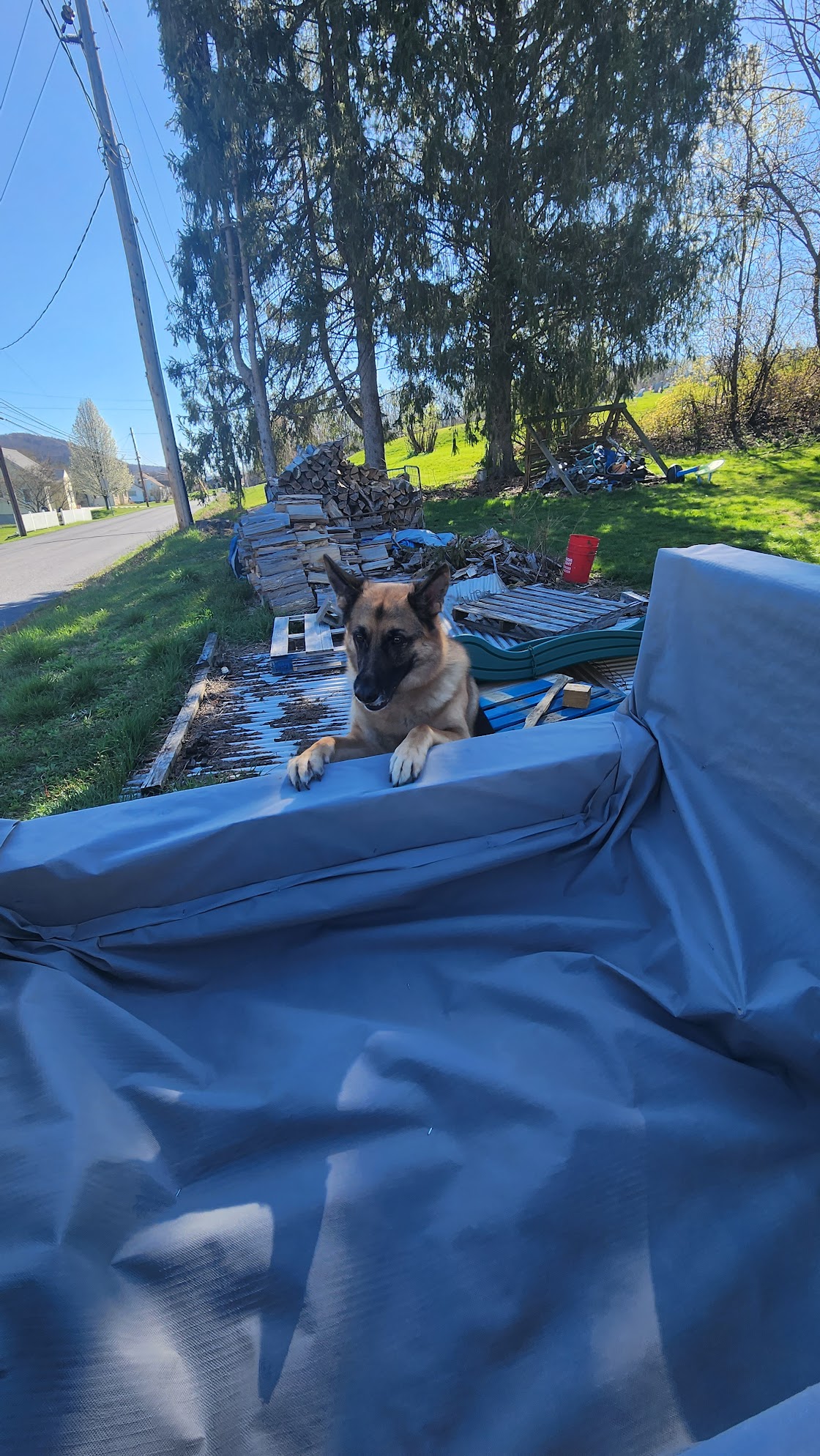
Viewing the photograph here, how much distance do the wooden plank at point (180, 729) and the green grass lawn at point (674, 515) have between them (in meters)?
4.57

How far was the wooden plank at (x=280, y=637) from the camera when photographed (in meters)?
5.86

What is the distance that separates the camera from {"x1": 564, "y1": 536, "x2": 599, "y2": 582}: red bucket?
23.2 feet

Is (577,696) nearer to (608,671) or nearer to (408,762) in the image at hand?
(608,671)

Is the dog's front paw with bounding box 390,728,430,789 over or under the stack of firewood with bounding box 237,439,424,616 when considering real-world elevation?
under

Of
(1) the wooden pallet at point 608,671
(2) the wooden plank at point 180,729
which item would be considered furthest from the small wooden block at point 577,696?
(2) the wooden plank at point 180,729

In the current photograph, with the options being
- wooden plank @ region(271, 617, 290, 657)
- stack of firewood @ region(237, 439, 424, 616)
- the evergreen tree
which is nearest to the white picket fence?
the evergreen tree

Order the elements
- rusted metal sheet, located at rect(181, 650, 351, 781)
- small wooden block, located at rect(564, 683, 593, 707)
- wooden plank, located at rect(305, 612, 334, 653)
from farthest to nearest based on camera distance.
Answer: wooden plank, located at rect(305, 612, 334, 653)
rusted metal sheet, located at rect(181, 650, 351, 781)
small wooden block, located at rect(564, 683, 593, 707)

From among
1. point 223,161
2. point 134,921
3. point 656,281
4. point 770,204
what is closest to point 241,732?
point 134,921

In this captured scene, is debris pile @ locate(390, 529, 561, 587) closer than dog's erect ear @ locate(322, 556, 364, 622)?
No

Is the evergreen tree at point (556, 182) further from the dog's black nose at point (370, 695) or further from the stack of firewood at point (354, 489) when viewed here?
the dog's black nose at point (370, 695)

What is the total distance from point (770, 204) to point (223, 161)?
44.7 feet

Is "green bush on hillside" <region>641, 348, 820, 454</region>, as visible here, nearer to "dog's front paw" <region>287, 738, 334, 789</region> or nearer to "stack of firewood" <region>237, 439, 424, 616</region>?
"stack of firewood" <region>237, 439, 424, 616</region>

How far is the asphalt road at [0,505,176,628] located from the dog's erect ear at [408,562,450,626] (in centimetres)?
812

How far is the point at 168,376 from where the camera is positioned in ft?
69.6
